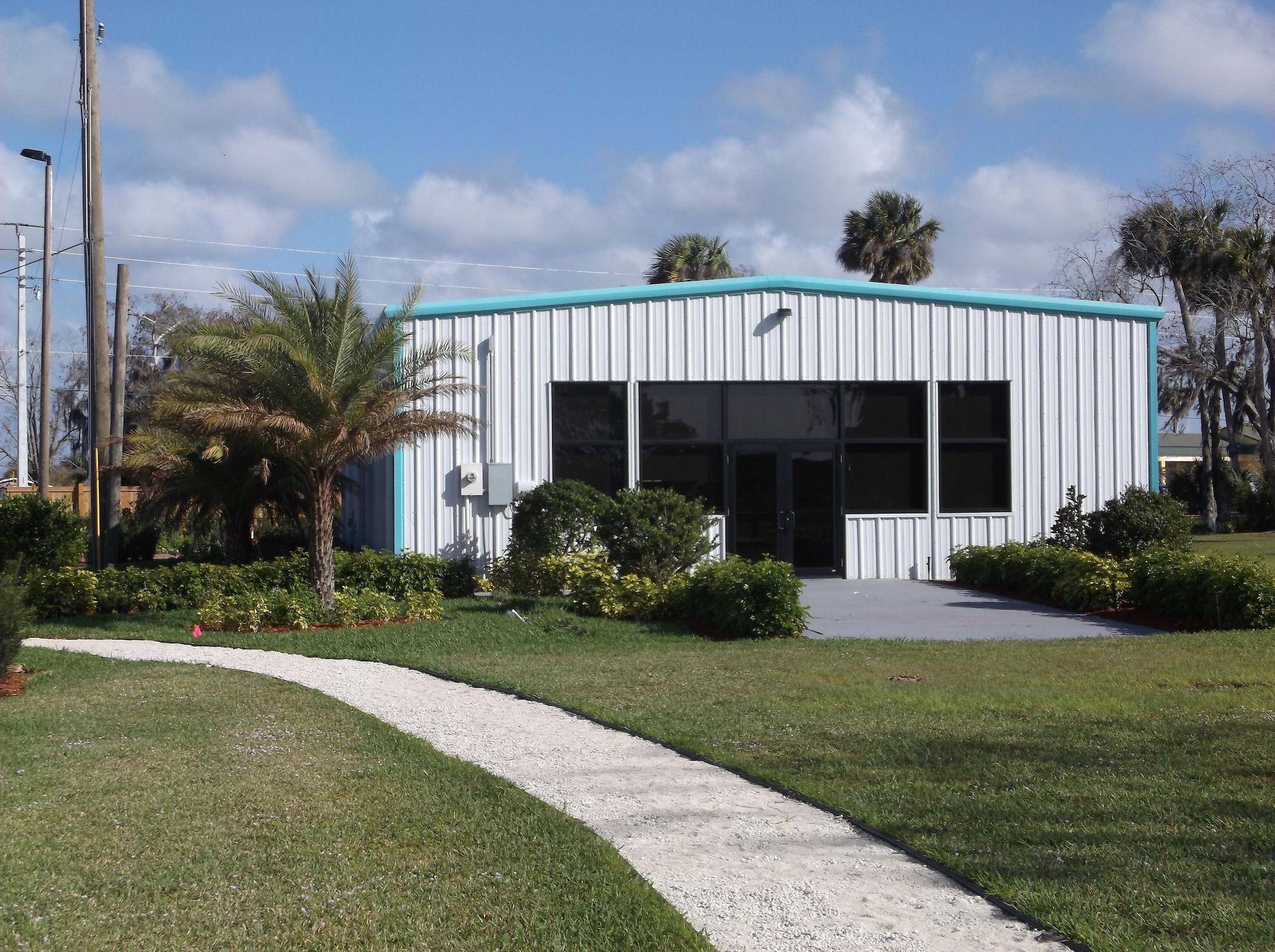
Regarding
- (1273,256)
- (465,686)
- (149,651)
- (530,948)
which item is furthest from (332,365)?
(1273,256)

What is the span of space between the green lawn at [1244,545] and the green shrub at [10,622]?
2034cm

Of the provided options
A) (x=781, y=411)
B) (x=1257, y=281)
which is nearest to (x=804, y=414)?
(x=781, y=411)

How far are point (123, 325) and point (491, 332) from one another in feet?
28.1

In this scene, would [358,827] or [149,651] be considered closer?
[358,827]

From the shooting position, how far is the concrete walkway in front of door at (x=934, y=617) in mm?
13391

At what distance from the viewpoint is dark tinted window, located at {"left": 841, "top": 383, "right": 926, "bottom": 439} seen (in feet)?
63.3

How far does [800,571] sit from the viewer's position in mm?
19031

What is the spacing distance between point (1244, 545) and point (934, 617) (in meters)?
19.5

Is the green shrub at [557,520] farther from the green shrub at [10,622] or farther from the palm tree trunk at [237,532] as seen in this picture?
the green shrub at [10,622]

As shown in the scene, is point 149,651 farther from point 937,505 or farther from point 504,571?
point 937,505

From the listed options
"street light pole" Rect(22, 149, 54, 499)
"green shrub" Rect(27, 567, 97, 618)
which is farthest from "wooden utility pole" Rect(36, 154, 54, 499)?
"green shrub" Rect(27, 567, 97, 618)

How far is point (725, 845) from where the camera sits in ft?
18.3

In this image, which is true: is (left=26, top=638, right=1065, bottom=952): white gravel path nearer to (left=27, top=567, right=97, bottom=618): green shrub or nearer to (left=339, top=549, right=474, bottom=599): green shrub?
(left=339, top=549, right=474, bottom=599): green shrub

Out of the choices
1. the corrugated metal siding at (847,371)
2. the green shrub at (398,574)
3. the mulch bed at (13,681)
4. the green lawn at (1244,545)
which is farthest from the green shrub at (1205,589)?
the mulch bed at (13,681)
